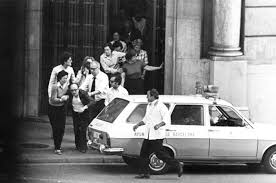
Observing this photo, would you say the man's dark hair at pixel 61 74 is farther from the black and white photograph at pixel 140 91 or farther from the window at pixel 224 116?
the window at pixel 224 116

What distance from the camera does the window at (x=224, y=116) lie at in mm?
13758

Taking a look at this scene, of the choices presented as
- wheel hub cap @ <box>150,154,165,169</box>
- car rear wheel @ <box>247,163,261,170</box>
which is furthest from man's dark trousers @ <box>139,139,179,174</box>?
car rear wheel @ <box>247,163,261,170</box>

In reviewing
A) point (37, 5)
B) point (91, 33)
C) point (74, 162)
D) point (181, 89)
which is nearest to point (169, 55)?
point (181, 89)

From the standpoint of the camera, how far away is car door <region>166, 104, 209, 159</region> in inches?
526

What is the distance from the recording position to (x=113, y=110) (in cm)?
1375

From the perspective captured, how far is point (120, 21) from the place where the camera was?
19.5m

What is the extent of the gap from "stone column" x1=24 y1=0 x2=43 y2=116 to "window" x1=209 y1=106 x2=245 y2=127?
6.39 m

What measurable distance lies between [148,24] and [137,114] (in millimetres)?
6495

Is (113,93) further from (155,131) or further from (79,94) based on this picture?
(155,131)

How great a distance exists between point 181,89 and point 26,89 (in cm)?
386

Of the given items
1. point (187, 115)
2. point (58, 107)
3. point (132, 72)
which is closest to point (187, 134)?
point (187, 115)

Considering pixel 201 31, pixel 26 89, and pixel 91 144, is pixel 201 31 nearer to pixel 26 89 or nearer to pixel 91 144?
pixel 26 89

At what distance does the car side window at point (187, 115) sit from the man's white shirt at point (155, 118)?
2.30 feet

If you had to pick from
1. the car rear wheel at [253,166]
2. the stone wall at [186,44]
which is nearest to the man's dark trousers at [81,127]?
the car rear wheel at [253,166]
